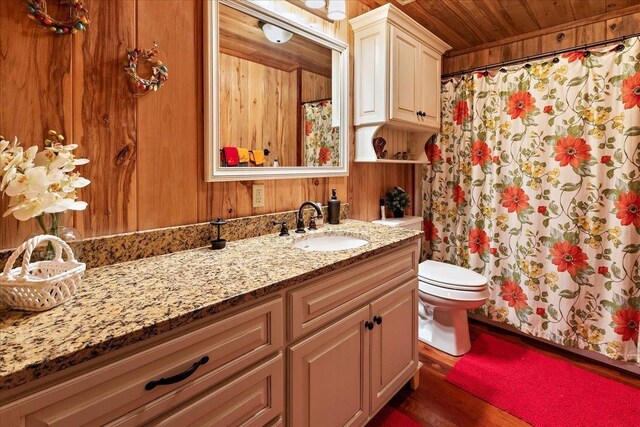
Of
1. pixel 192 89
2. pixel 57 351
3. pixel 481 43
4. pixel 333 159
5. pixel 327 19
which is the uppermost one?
pixel 481 43

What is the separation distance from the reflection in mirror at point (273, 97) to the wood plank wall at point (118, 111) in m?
0.13

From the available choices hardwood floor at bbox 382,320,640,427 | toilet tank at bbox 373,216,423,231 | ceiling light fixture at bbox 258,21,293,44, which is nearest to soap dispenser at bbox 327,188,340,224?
toilet tank at bbox 373,216,423,231

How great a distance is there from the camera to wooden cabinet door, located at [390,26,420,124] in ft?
6.31

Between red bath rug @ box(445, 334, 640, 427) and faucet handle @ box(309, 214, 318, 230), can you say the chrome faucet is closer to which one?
faucet handle @ box(309, 214, 318, 230)

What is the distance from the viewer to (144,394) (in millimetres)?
690

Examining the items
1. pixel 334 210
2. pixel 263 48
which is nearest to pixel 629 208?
pixel 334 210

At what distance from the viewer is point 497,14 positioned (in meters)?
2.12

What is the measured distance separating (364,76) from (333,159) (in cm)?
55

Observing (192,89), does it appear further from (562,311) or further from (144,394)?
(562,311)

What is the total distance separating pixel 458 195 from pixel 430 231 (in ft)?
1.25

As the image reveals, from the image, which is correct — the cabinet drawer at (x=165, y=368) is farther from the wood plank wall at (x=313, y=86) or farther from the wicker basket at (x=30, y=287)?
the wood plank wall at (x=313, y=86)

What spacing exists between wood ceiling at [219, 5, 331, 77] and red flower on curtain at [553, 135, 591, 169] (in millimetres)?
1504

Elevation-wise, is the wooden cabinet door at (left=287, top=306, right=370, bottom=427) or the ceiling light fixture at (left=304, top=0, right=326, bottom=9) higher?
the ceiling light fixture at (left=304, top=0, right=326, bottom=9)

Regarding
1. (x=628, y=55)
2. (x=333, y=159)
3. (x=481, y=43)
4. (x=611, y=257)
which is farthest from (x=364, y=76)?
(x=611, y=257)
